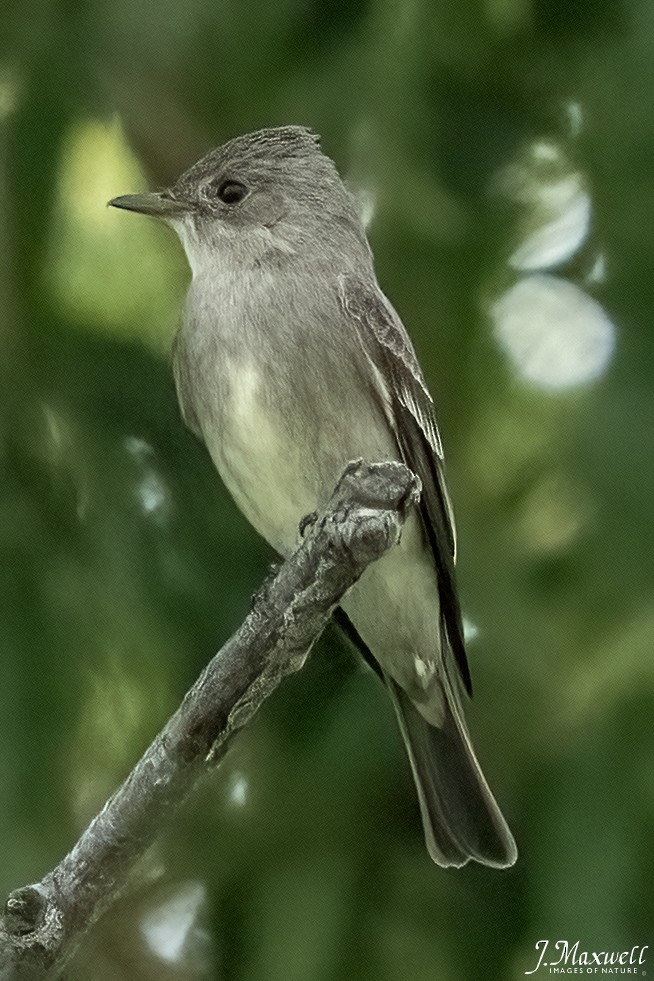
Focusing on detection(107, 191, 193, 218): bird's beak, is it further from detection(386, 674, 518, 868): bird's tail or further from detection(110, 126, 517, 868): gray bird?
detection(386, 674, 518, 868): bird's tail

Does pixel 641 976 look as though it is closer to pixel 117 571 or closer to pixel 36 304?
pixel 117 571

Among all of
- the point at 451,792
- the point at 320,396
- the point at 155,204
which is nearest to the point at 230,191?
the point at 155,204

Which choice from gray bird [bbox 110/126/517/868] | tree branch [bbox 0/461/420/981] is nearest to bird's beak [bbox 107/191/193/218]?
gray bird [bbox 110/126/517/868]

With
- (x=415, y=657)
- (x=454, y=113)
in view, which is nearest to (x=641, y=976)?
(x=415, y=657)

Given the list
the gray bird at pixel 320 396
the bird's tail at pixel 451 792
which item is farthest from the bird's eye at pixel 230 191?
the bird's tail at pixel 451 792

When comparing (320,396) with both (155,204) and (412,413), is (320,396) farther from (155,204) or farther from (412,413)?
(155,204)

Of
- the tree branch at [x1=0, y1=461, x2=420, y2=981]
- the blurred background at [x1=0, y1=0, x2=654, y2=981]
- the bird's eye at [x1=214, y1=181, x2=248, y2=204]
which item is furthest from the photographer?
the bird's eye at [x1=214, y1=181, x2=248, y2=204]

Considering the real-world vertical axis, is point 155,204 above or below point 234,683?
above
